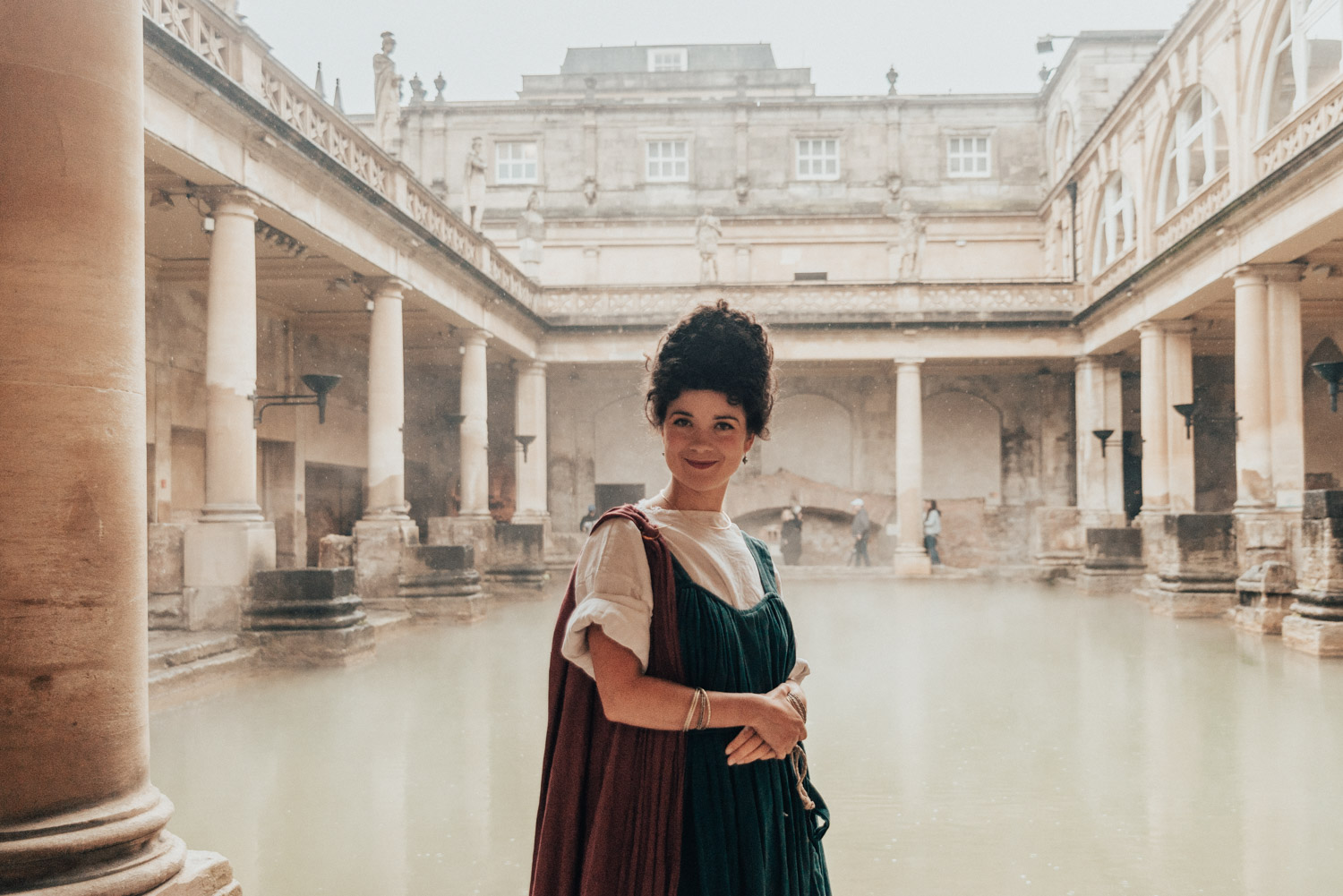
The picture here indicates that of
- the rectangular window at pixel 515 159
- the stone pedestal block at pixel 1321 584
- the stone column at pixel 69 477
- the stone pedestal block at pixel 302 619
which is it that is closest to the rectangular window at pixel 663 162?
the rectangular window at pixel 515 159

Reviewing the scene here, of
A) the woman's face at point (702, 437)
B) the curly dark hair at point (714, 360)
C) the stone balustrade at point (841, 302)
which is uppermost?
the stone balustrade at point (841, 302)

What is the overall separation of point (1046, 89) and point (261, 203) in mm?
23354

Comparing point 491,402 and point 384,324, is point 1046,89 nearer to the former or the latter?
point 491,402

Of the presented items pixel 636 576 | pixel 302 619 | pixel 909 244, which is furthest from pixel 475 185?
pixel 636 576

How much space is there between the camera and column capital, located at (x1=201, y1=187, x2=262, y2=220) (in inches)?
380

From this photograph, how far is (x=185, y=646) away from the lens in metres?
8.33

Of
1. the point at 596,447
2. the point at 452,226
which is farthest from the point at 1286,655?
the point at 596,447

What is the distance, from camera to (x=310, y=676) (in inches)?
344

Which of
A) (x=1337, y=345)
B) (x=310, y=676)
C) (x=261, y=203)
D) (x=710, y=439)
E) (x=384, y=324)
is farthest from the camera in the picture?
(x=1337, y=345)

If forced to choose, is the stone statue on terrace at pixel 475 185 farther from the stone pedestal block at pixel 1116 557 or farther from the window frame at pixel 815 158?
the window frame at pixel 815 158

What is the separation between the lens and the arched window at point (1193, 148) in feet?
52.5

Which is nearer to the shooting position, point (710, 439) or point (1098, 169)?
point (710, 439)

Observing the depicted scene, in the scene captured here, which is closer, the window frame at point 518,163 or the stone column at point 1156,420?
the stone column at point 1156,420

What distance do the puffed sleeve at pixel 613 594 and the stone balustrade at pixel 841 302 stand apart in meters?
20.5
